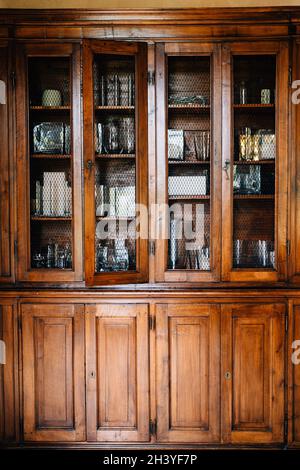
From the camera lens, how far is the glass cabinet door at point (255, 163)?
2.70m

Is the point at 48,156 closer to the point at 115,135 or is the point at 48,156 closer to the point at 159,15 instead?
the point at 115,135

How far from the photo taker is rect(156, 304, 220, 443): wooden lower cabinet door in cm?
272

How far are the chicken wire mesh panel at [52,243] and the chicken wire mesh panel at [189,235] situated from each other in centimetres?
59

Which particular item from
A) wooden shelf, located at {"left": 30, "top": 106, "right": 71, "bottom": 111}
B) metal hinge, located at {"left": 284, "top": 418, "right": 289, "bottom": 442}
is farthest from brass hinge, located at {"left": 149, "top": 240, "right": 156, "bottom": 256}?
metal hinge, located at {"left": 284, "top": 418, "right": 289, "bottom": 442}

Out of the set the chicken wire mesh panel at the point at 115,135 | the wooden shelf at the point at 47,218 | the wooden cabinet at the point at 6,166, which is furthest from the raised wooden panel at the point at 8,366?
the chicken wire mesh panel at the point at 115,135

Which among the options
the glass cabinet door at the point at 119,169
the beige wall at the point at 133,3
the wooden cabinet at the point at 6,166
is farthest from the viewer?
the beige wall at the point at 133,3

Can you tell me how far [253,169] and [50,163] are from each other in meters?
1.17

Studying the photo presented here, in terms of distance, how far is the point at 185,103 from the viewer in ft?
9.09

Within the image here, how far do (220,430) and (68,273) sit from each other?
1234mm

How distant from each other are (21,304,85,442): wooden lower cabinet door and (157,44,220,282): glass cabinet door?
2.03ft

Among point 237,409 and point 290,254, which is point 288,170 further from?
point 237,409

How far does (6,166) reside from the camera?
2729 millimetres

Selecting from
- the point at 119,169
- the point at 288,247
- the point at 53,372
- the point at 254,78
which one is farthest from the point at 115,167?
the point at 53,372

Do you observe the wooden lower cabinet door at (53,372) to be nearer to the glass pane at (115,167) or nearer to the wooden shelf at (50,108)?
the glass pane at (115,167)
